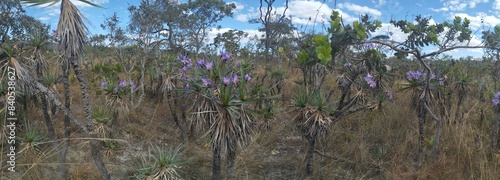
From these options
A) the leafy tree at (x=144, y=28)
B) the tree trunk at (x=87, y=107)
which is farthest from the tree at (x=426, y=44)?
the leafy tree at (x=144, y=28)

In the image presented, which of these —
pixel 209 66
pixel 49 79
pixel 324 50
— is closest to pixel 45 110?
pixel 49 79

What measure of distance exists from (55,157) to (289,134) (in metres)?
3.78

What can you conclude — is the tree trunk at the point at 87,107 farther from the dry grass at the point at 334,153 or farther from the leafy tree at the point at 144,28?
the leafy tree at the point at 144,28

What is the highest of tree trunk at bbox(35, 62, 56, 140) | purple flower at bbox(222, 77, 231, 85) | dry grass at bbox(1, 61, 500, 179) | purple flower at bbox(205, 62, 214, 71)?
purple flower at bbox(205, 62, 214, 71)

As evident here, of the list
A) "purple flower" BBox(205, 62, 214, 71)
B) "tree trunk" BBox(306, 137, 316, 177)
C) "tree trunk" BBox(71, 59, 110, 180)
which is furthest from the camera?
"tree trunk" BBox(306, 137, 316, 177)

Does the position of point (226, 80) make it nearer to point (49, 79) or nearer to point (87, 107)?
point (87, 107)

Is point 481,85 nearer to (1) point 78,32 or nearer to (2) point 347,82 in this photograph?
(2) point 347,82

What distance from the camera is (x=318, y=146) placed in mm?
5320

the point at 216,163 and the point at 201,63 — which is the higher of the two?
the point at 201,63

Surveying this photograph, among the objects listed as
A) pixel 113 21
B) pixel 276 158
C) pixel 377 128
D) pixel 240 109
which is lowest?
pixel 276 158

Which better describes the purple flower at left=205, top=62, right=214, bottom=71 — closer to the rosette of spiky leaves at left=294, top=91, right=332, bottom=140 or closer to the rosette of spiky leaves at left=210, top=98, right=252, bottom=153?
the rosette of spiky leaves at left=210, top=98, right=252, bottom=153

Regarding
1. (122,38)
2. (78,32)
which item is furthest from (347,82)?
(122,38)

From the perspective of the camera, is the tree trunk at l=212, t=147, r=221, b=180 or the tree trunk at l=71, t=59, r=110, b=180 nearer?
the tree trunk at l=71, t=59, r=110, b=180

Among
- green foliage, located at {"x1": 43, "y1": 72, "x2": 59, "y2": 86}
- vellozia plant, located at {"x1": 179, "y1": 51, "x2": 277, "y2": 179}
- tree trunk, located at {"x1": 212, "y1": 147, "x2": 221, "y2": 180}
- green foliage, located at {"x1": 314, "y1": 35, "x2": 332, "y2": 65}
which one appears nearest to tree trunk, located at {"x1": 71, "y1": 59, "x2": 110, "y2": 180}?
vellozia plant, located at {"x1": 179, "y1": 51, "x2": 277, "y2": 179}
